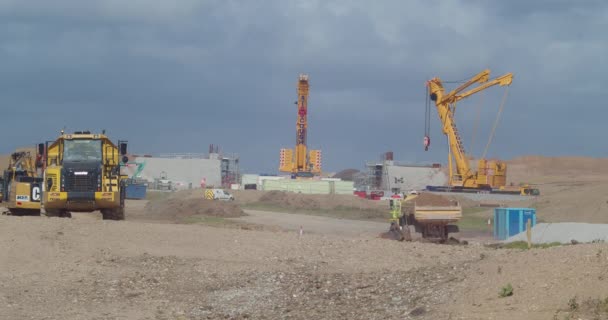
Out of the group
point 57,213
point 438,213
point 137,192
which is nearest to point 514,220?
point 438,213

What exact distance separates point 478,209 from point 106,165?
35927 millimetres

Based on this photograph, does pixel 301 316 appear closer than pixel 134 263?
Yes

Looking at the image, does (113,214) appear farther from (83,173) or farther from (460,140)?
(460,140)

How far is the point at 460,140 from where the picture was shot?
Result: 6975cm

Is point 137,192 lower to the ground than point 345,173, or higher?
lower

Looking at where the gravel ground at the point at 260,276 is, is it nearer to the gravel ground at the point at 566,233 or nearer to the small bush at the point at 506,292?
the small bush at the point at 506,292

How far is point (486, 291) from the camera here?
13.4m

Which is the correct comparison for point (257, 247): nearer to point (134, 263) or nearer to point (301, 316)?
point (134, 263)

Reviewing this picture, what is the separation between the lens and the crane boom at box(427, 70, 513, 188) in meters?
68.4

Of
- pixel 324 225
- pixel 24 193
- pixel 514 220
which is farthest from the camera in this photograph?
pixel 324 225

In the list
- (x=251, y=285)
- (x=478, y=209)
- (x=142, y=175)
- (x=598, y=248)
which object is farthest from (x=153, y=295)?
(x=142, y=175)

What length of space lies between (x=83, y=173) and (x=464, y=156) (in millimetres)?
46492

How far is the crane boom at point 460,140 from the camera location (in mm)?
68438

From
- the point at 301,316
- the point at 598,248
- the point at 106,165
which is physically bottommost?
the point at 301,316
